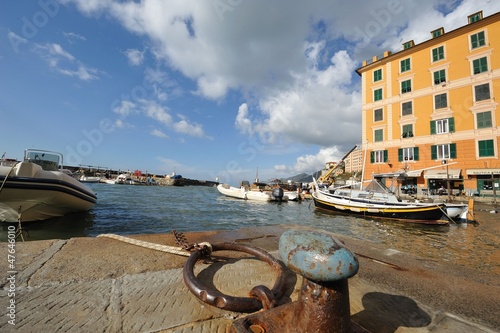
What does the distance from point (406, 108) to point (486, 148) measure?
7.57m

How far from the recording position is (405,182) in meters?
23.4

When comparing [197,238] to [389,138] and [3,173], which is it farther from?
[389,138]

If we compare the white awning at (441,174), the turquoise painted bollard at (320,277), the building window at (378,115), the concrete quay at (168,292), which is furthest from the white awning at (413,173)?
the turquoise painted bollard at (320,277)

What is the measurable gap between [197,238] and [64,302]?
2356 mm

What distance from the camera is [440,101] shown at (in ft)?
71.2

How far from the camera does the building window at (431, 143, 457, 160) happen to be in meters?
20.5

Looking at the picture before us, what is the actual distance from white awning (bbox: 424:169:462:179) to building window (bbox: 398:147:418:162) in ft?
6.12

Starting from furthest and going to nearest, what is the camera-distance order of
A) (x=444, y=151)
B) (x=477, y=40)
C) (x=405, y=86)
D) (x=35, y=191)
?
(x=405, y=86)
(x=444, y=151)
(x=477, y=40)
(x=35, y=191)

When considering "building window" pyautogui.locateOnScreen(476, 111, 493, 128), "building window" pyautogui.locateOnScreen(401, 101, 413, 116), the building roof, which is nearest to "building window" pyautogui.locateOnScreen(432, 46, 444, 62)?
the building roof

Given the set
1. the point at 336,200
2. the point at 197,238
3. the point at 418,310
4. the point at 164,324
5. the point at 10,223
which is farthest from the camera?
the point at 336,200

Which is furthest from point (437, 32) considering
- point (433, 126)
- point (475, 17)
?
point (433, 126)

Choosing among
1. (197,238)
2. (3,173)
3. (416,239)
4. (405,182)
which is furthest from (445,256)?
(405,182)

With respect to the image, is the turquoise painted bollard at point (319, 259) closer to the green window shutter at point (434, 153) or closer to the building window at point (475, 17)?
the green window shutter at point (434, 153)

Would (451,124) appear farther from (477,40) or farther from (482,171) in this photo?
(477,40)
